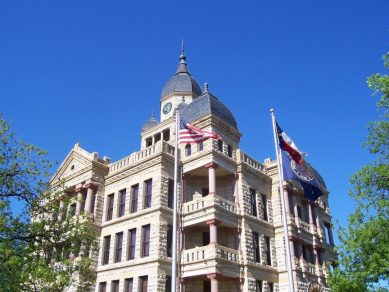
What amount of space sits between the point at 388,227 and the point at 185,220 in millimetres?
14717

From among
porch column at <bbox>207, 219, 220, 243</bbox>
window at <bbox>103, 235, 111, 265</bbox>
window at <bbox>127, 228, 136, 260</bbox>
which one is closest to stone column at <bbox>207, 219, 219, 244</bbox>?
porch column at <bbox>207, 219, 220, 243</bbox>

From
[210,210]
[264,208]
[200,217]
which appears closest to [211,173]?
[210,210]

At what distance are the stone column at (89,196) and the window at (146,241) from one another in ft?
19.0

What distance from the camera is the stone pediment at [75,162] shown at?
3775cm

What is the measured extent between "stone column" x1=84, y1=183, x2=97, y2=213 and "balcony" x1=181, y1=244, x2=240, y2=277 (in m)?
9.23

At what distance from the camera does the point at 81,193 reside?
37.0 meters

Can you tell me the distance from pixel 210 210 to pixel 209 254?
131 inches

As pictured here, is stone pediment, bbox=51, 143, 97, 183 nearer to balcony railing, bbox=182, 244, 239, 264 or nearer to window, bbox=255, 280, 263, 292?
balcony railing, bbox=182, 244, 239, 264

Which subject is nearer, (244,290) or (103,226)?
(244,290)

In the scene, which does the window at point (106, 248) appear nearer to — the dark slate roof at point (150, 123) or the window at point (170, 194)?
the window at point (170, 194)

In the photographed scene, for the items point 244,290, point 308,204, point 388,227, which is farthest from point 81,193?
point 388,227

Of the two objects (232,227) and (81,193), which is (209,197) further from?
(81,193)

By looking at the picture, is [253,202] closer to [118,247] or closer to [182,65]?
[118,247]

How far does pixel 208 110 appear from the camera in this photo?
3741cm
